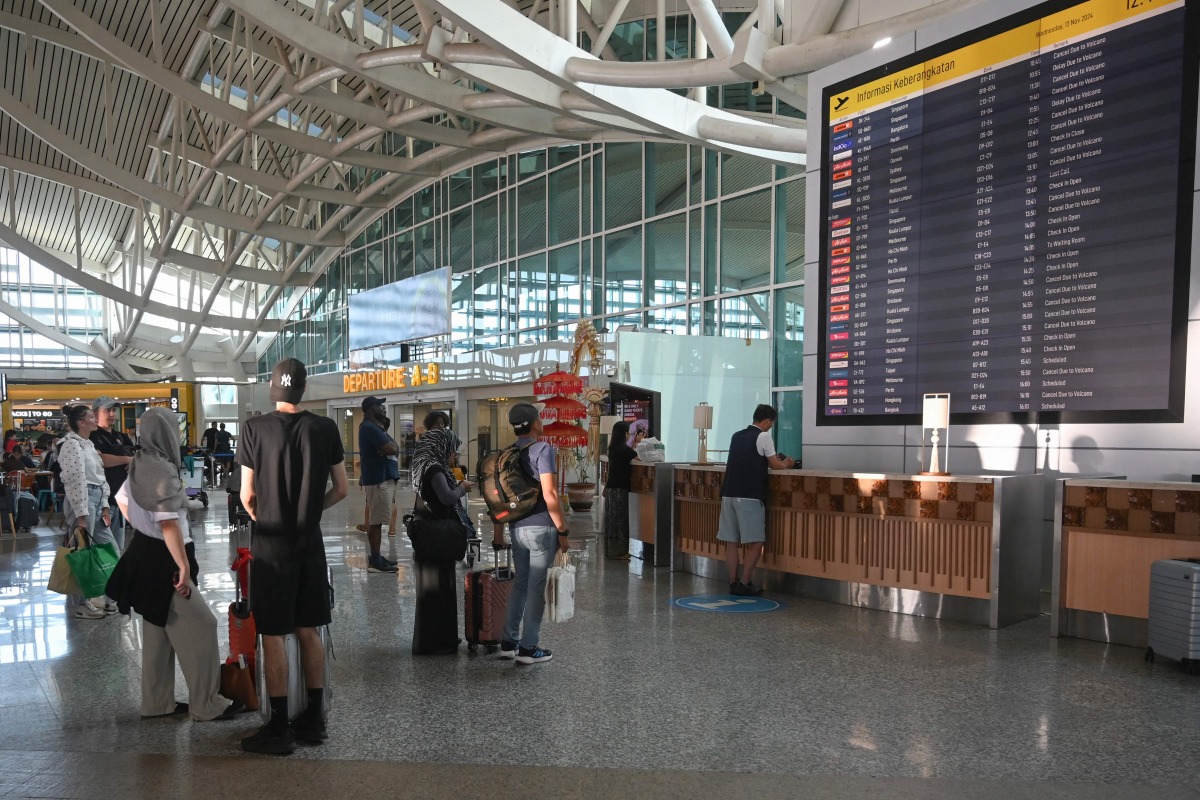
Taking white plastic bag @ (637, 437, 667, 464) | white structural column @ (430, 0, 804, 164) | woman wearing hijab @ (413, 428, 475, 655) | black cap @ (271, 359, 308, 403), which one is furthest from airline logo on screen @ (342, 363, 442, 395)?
black cap @ (271, 359, 308, 403)

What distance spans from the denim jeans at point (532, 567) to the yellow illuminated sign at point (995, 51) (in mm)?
5133

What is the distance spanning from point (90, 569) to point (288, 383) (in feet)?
10.2

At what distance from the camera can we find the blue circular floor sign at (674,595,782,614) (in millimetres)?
7160

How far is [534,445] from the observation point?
208 inches

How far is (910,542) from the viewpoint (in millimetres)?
7008

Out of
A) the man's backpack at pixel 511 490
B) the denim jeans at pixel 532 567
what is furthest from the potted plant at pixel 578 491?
the man's backpack at pixel 511 490

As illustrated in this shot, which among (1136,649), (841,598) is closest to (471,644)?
(841,598)

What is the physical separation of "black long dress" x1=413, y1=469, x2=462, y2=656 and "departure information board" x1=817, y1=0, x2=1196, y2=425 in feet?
13.9

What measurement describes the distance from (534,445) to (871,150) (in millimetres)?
4692

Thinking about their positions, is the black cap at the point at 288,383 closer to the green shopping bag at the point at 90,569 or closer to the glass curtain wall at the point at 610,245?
the green shopping bag at the point at 90,569

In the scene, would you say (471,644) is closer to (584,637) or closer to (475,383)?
(584,637)

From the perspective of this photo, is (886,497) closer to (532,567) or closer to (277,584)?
(532,567)

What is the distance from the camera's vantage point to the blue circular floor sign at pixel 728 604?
23.5 ft

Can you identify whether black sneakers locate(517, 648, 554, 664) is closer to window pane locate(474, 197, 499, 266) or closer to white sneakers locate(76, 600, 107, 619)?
white sneakers locate(76, 600, 107, 619)
